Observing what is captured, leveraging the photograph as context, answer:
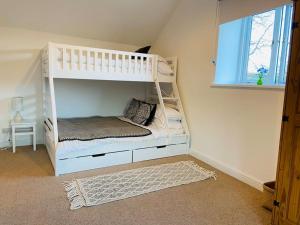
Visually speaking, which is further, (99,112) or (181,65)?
(99,112)

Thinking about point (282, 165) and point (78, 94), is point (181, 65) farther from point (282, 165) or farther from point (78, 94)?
point (282, 165)

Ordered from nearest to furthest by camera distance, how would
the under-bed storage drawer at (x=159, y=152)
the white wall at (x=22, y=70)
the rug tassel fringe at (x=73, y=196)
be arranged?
the rug tassel fringe at (x=73, y=196) < the under-bed storage drawer at (x=159, y=152) < the white wall at (x=22, y=70)

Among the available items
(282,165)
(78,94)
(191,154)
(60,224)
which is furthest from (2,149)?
(282,165)

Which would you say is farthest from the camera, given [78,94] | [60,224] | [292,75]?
[78,94]

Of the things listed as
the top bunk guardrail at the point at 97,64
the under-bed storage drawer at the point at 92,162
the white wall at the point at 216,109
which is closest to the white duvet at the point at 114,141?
the under-bed storage drawer at the point at 92,162

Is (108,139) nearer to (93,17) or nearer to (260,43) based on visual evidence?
(93,17)

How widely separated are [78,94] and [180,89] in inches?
67.8

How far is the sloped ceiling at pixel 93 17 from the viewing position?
3.02 metres

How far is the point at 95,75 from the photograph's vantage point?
2.93 meters

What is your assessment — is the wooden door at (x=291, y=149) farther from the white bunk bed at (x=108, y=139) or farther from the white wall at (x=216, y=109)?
the white bunk bed at (x=108, y=139)

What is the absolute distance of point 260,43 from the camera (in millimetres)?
2633

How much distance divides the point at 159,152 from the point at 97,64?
4.74 ft

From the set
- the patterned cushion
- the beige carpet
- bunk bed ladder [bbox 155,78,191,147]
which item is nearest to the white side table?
the beige carpet

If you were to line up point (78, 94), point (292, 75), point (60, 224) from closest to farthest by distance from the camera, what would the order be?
point (292, 75) → point (60, 224) → point (78, 94)
